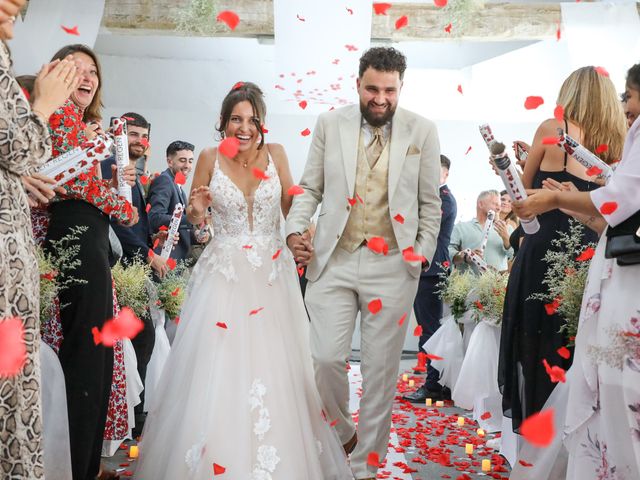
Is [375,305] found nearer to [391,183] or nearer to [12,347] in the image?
[391,183]

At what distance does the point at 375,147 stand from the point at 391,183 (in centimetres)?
24

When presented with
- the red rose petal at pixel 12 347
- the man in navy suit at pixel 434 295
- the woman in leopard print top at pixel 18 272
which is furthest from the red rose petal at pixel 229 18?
the red rose petal at pixel 12 347

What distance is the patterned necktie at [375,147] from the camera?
3.95 metres

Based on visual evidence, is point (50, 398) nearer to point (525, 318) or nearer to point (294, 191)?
point (294, 191)

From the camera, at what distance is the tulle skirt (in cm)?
342

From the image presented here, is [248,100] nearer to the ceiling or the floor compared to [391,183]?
nearer to the ceiling

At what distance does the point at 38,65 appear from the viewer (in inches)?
258

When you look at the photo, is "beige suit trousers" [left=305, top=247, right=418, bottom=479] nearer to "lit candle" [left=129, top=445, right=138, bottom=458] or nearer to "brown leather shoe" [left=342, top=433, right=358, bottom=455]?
"brown leather shoe" [left=342, top=433, right=358, bottom=455]

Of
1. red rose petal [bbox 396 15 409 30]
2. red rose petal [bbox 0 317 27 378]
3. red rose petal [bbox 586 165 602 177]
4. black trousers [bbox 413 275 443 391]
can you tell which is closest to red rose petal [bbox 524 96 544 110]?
red rose petal [bbox 396 15 409 30]

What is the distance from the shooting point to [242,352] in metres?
3.72

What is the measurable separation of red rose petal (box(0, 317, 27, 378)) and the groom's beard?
213 cm

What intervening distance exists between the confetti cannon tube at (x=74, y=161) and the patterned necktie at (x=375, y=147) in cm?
138

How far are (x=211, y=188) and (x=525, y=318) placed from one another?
5.80 ft

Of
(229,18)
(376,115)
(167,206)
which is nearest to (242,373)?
(376,115)
